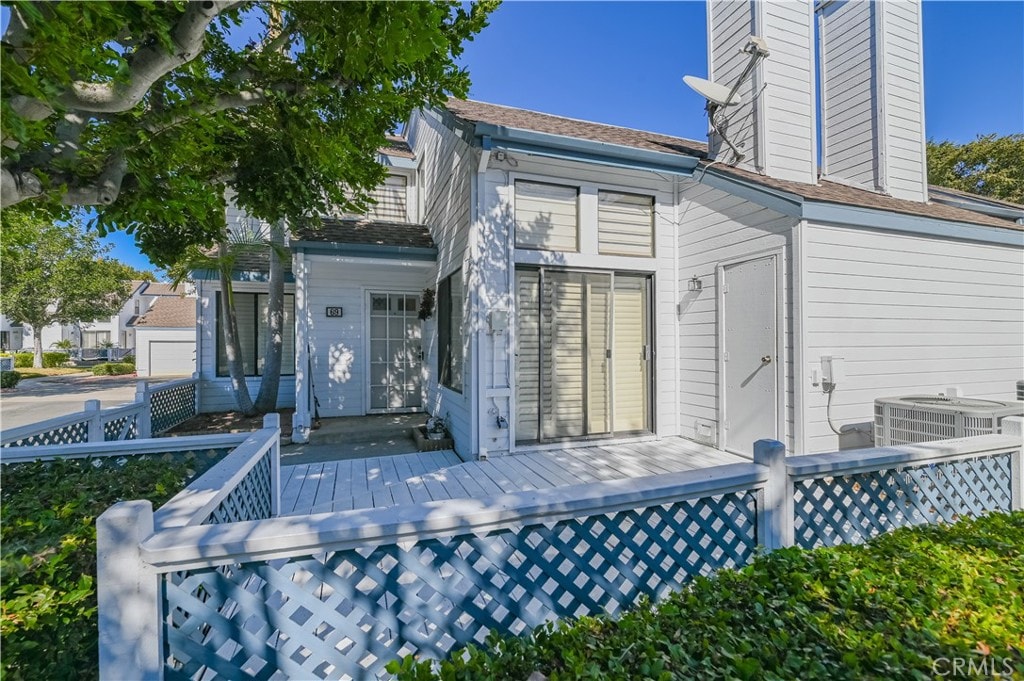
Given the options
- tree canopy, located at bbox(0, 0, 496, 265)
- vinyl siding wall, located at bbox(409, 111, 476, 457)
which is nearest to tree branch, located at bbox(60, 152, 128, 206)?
tree canopy, located at bbox(0, 0, 496, 265)

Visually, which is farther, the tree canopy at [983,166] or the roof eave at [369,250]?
the tree canopy at [983,166]

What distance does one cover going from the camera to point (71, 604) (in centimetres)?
152

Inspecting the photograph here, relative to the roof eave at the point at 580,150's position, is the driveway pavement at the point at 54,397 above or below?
below

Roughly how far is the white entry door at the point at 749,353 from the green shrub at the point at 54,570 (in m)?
5.05

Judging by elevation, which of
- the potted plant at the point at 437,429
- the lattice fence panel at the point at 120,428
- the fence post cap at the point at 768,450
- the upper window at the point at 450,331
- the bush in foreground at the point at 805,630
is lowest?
the potted plant at the point at 437,429

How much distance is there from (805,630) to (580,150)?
459 centimetres

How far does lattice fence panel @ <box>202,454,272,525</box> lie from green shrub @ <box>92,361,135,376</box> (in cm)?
2641

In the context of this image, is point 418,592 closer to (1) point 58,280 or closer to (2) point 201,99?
(2) point 201,99

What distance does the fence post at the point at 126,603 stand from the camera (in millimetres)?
1280

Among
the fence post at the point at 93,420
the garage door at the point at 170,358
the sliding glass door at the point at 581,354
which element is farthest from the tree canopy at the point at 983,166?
the garage door at the point at 170,358

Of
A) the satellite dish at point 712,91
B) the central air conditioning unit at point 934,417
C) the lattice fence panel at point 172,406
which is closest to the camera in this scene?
the central air conditioning unit at point 934,417

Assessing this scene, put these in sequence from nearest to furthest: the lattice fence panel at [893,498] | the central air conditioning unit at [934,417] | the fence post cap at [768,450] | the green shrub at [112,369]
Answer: the fence post cap at [768,450], the lattice fence panel at [893,498], the central air conditioning unit at [934,417], the green shrub at [112,369]

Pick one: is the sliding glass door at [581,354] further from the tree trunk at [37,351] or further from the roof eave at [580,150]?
the tree trunk at [37,351]

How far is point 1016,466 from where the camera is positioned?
287 centimetres
